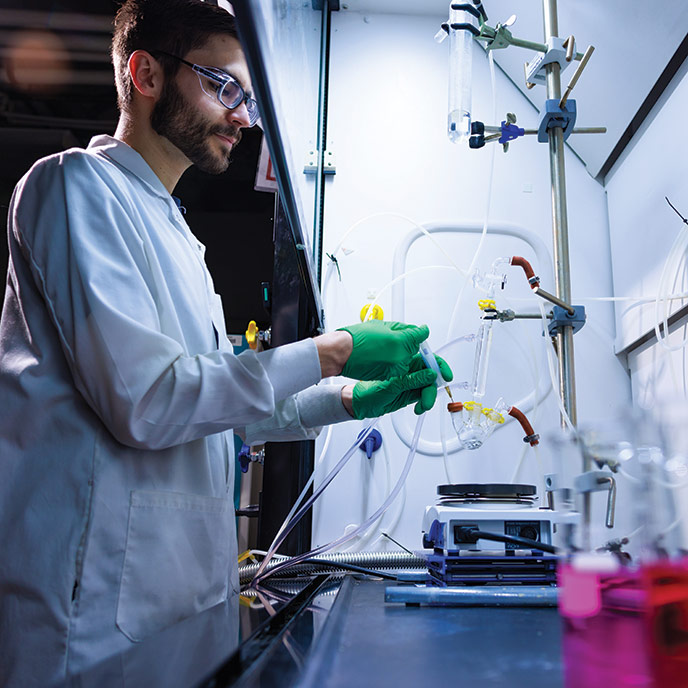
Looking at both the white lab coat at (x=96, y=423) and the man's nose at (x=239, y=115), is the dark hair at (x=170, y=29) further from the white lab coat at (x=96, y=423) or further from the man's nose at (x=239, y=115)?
the white lab coat at (x=96, y=423)

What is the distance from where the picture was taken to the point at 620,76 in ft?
6.48

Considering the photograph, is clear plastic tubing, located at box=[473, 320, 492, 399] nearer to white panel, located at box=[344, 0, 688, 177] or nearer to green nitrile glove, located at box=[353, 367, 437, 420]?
green nitrile glove, located at box=[353, 367, 437, 420]

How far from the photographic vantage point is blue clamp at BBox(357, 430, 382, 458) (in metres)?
2.06

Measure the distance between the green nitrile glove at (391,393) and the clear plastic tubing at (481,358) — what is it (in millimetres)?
523

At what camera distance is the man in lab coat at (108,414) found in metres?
0.91

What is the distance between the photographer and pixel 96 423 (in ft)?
3.23

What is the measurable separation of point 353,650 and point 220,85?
1091 millimetres

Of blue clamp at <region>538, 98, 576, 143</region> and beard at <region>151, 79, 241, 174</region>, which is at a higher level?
blue clamp at <region>538, 98, 576, 143</region>

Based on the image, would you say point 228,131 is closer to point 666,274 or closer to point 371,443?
point 371,443

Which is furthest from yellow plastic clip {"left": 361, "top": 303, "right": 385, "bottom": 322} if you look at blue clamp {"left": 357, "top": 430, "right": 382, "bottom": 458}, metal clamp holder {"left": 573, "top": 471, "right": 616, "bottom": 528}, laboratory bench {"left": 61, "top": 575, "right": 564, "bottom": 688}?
metal clamp holder {"left": 573, "top": 471, "right": 616, "bottom": 528}

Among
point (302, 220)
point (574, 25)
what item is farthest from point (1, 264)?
point (574, 25)

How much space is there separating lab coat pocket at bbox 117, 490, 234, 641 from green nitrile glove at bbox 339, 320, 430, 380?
38 cm

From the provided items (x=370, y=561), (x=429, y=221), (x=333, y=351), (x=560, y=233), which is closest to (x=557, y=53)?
(x=560, y=233)

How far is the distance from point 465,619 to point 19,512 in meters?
0.67
